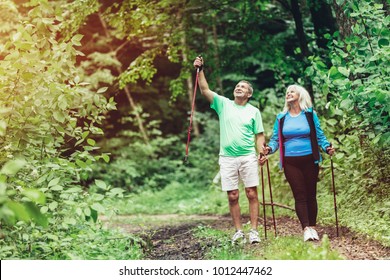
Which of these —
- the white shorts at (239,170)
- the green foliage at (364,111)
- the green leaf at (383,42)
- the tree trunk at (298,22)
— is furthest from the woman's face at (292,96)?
the tree trunk at (298,22)

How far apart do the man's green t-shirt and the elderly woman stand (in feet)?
0.93

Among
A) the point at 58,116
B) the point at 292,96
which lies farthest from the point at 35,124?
the point at 292,96

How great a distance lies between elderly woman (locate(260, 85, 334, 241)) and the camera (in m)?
6.84

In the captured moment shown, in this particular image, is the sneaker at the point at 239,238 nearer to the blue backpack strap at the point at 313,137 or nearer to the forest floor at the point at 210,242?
the forest floor at the point at 210,242

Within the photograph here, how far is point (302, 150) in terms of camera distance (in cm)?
684

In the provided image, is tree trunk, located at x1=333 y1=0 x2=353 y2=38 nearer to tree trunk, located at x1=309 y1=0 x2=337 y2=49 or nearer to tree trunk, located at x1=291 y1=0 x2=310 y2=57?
tree trunk, located at x1=309 y1=0 x2=337 y2=49

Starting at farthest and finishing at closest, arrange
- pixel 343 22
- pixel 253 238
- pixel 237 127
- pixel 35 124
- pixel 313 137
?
pixel 343 22
pixel 237 127
pixel 253 238
pixel 313 137
pixel 35 124

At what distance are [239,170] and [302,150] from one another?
829 millimetres

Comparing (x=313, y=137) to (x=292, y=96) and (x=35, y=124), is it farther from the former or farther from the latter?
(x=35, y=124)

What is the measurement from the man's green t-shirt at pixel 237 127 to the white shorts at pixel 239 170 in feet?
0.24

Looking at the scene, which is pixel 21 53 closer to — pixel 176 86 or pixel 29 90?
pixel 29 90
